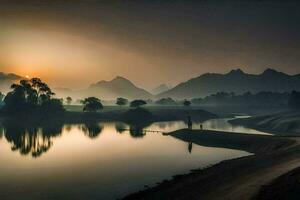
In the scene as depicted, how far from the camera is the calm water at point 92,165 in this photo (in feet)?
153

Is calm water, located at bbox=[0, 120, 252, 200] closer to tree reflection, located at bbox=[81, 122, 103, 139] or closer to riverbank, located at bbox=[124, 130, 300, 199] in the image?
riverbank, located at bbox=[124, 130, 300, 199]

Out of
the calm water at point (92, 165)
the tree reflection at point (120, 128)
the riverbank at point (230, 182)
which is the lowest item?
the calm water at point (92, 165)

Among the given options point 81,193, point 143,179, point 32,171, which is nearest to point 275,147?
point 143,179

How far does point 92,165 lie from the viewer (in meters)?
66.0

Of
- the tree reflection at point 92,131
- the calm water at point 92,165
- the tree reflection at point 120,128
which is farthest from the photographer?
the tree reflection at point 120,128

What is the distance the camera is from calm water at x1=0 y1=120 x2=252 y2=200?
46.6 m

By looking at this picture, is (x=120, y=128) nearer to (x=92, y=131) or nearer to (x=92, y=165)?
(x=92, y=131)

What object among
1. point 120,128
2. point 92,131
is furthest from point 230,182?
point 120,128

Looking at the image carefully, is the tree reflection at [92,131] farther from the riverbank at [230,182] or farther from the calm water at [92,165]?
the riverbank at [230,182]

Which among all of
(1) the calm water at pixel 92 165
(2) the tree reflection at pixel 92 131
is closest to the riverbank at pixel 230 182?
(1) the calm water at pixel 92 165

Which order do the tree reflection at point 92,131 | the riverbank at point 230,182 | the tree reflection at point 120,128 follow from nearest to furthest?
the riverbank at point 230,182
the tree reflection at point 92,131
the tree reflection at point 120,128

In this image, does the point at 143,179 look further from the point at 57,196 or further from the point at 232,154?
the point at 232,154

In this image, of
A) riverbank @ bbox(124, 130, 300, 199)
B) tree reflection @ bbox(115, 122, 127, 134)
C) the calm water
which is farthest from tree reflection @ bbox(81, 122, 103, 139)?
riverbank @ bbox(124, 130, 300, 199)

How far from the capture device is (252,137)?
87375 millimetres
